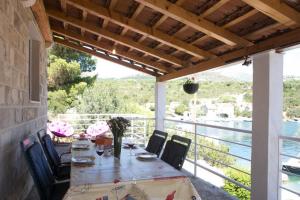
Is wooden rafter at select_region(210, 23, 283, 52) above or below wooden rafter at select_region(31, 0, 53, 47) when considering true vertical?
below

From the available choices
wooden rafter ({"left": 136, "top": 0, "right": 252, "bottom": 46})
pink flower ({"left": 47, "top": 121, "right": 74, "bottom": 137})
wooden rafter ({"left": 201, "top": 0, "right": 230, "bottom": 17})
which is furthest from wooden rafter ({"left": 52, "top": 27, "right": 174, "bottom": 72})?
wooden rafter ({"left": 201, "top": 0, "right": 230, "bottom": 17})

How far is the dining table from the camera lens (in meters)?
1.94

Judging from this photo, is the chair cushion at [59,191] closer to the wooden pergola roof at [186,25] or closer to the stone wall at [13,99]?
the stone wall at [13,99]

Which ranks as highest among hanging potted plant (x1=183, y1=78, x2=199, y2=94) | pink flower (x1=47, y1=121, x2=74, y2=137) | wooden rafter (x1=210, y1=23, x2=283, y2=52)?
wooden rafter (x1=210, y1=23, x2=283, y2=52)

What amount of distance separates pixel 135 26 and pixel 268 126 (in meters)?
2.29

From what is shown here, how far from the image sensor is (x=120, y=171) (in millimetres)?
2344

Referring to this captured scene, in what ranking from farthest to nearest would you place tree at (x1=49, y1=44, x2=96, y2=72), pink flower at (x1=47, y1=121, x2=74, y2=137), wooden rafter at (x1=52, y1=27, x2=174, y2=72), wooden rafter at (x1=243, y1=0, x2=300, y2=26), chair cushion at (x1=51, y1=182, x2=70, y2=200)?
1. tree at (x1=49, y1=44, x2=96, y2=72)
2. pink flower at (x1=47, y1=121, x2=74, y2=137)
3. wooden rafter at (x1=52, y1=27, x2=174, y2=72)
4. wooden rafter at (x1=243, y1=0, x2=300, y2=26)
5. chair cushion at (x1=51, y1=182, x2=70, y2=200)

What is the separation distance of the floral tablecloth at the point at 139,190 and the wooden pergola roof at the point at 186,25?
68.7 inches

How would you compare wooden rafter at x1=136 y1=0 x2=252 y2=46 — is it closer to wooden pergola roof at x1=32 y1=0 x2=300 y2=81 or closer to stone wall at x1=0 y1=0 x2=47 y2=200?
wooden pergola roof at x1=32 y1=0 x2=300 y2=81

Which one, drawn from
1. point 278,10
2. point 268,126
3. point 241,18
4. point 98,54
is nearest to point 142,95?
point 98,54

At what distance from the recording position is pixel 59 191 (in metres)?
2.61

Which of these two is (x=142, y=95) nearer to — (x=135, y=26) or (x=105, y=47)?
(x=105, y=47)

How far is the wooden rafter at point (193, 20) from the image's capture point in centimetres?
337

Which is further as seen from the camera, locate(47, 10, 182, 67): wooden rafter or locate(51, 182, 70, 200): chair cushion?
Result: locate(47, 10, 182, 67): wooden rafter
